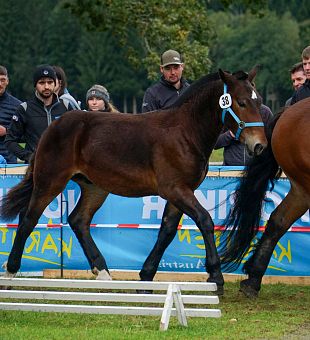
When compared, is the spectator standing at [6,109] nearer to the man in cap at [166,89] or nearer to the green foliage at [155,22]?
the man in cap at [166,89]

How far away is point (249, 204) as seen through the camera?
9773mm

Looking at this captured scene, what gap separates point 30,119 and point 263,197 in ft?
9.40

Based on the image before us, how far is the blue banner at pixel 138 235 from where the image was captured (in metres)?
10.7

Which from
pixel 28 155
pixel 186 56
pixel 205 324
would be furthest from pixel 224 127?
pixel 186 56

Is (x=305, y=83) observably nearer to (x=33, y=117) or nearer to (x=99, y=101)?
(x=99, y=101)

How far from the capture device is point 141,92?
98875 mm

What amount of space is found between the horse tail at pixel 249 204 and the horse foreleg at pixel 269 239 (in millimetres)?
135

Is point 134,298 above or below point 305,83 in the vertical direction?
below

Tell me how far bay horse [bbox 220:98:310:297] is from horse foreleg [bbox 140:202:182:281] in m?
0.62

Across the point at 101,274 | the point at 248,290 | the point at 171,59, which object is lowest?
the point at 101,274

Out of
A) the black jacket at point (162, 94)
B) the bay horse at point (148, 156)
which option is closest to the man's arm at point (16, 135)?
the bay horse at point (148, 156)

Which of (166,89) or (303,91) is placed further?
(166,89)

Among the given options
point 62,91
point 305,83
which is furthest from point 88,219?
point 305,83

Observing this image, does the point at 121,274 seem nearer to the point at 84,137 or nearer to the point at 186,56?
the point at 84,137
